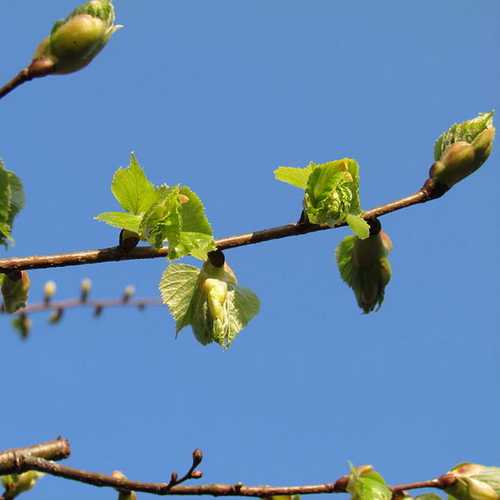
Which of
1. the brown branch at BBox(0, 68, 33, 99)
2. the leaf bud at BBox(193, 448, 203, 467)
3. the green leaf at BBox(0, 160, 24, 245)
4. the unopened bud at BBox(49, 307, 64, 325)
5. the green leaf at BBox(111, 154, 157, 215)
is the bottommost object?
the leaf bud at BBox(193, 448, 203, 467)

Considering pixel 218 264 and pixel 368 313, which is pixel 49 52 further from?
pixel 368 313

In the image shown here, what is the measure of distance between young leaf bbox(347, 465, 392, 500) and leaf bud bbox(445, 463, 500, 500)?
206 mm

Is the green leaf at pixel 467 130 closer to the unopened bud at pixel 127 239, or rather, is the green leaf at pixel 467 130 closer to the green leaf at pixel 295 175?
the green leaf at pixel 295 175

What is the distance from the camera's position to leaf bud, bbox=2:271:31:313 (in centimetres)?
215

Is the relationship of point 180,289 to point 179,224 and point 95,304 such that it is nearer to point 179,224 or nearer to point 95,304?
point 179,224

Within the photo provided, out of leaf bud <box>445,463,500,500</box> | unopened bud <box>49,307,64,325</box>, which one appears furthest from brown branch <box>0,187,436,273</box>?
unopened bud <box>49,307,64,325</box>

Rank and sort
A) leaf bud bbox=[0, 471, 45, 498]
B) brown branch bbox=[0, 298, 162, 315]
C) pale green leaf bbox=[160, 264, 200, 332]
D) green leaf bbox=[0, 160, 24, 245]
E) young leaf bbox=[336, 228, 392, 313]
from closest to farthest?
green leaf bbox=[0, 160, 24, 245] → pale green leaf bbox=[160, 264, 200, 332] → young leaf bbox=[336, 228, 392, 313] → leaf bud bbox=[0, 471, 45, 498] → brown branch bbox=[0, 298, 162, 315]

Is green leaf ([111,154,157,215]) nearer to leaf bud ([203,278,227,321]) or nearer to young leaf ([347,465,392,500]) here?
leaf bud ([203,278,227,321])

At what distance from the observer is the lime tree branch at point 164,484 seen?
6.52ft

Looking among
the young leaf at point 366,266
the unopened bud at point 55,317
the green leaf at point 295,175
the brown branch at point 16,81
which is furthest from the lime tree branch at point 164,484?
the unopened bud at point 55,317

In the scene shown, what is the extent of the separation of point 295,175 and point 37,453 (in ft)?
3.03

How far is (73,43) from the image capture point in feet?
5.53

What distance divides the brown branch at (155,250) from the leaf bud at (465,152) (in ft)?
0.19

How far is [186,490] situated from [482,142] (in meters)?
1.08
